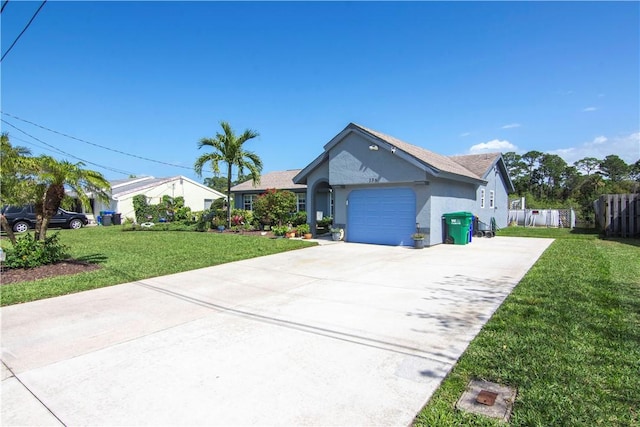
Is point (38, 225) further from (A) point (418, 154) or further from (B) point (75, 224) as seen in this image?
(B) point (75, 224)

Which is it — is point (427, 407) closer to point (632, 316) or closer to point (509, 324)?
point (509, 324)

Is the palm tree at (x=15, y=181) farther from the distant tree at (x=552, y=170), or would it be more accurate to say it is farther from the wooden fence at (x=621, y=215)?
the distant tree at (x=552, y=170)

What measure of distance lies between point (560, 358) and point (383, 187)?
11272 mm

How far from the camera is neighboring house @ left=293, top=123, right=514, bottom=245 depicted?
1359 centimetres

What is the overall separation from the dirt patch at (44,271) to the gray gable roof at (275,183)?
17750mm

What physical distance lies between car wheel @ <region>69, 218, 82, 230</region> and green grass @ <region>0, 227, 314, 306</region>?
12.1 metres

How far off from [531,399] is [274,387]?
2.20 metres

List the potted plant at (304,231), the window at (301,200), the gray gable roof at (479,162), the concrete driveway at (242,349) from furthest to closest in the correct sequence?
the window at (301,200) < the gray gable roof at (479,162) < the potted plant at (304,231) < the concrete driveway at (242,349)

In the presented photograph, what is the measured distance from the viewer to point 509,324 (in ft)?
15.6

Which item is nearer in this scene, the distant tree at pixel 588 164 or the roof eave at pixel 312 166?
the roof eave at pixel 312 166

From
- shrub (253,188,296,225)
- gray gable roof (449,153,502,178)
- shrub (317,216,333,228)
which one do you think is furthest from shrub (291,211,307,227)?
gray gable roof (449,153,502,178)

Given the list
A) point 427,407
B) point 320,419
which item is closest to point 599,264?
point 427,407

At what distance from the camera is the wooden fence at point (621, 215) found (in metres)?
15.1

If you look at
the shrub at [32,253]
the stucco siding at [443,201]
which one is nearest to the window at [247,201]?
the stucco siding at [443,201]
